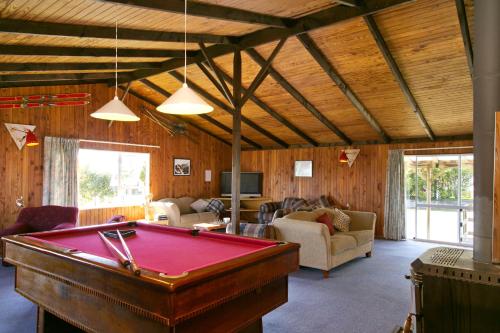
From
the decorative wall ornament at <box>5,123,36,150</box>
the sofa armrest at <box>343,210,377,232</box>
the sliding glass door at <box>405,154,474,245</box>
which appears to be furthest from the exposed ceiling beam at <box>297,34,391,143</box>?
the decorative wall ornament at <box>5,123,36,150</box>

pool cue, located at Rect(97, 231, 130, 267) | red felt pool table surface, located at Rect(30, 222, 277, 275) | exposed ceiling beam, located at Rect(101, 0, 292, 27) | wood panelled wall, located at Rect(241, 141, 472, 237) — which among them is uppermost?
exposed ceiling beam, located at Rect(101, 0, 292, 27)

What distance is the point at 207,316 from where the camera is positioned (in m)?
1.91

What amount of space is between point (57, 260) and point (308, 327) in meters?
2.35

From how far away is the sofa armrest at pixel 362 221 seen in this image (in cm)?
643

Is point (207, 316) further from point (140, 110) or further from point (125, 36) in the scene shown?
point (140, 110)

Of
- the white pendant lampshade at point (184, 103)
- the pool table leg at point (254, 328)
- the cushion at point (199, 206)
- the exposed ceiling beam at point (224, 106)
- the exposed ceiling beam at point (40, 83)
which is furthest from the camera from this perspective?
the cushion at point (199, 206)

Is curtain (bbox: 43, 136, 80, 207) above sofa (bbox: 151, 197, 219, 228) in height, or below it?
above

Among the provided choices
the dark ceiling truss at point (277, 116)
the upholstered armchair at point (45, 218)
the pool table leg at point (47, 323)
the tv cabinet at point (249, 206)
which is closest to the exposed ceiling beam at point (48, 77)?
the upholstered armchair at point (45, 218)

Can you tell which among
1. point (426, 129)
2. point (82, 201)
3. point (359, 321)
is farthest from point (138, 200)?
point (426, 129)

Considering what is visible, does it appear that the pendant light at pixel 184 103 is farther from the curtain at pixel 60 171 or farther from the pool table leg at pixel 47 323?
the curtain at pixel 60 171

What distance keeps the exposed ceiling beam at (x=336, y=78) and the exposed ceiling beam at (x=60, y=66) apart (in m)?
3.10

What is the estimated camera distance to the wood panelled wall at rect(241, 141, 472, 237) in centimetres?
828

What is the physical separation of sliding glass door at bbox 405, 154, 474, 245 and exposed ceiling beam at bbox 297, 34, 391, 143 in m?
1.42

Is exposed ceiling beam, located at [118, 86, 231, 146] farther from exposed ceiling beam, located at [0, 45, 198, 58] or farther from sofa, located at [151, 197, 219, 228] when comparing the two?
exposed ceiling beam, located at [0, 45, 198, 58]
